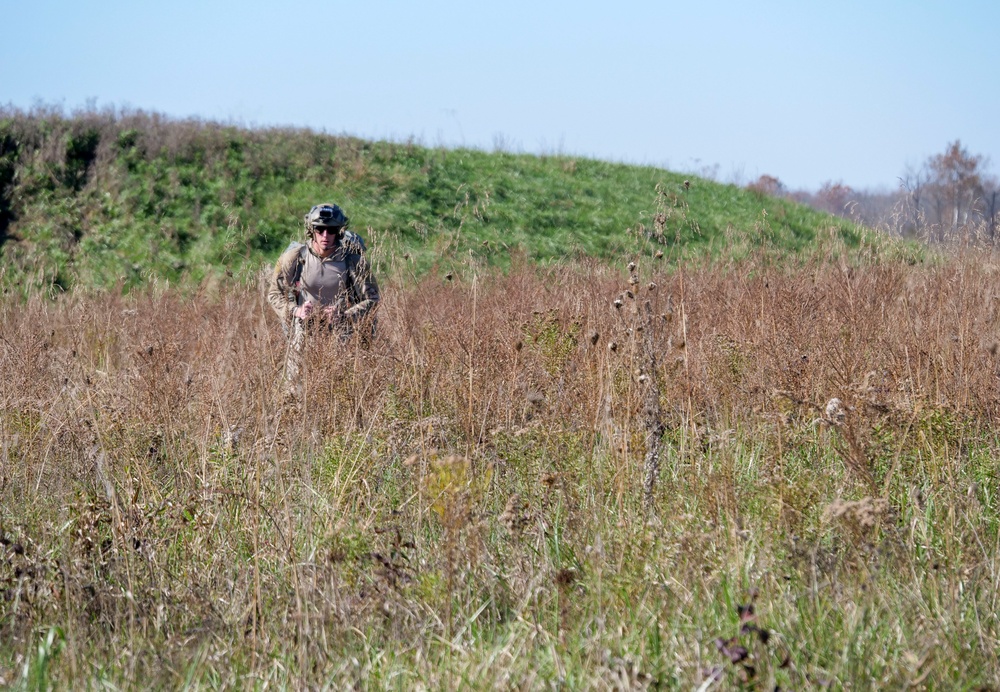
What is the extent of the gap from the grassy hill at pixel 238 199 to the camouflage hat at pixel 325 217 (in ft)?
23.9

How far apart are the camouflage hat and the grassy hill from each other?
23.9 feet

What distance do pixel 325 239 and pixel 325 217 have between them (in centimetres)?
17

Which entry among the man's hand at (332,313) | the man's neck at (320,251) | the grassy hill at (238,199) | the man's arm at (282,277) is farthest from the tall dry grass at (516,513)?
the grassy hill at (238,199)

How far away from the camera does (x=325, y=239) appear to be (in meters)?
6.05

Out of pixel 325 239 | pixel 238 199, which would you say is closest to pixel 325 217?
pixel 325 239

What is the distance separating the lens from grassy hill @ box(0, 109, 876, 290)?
589 inches

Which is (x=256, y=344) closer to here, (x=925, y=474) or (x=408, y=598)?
(x=408, y=598)

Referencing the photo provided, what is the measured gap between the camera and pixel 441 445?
4.09 metres

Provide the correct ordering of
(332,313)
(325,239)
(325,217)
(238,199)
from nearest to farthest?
1. (332,313)
2. (325,217)
3. (325,239)
4. (238,199)

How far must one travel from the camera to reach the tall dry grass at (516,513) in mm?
2621

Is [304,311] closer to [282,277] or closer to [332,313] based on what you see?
[332,313]

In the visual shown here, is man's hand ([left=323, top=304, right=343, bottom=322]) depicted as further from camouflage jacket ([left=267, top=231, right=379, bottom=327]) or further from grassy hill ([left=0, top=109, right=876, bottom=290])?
grassy hill ([left=0, top=109, right=876, bottom=290])

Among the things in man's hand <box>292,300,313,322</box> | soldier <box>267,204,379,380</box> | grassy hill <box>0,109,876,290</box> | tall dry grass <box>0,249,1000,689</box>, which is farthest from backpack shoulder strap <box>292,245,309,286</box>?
grassy hill <box>0,109,876,290</box>

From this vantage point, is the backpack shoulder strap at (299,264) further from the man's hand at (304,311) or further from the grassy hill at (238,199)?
the grassy hill at (238,199)
